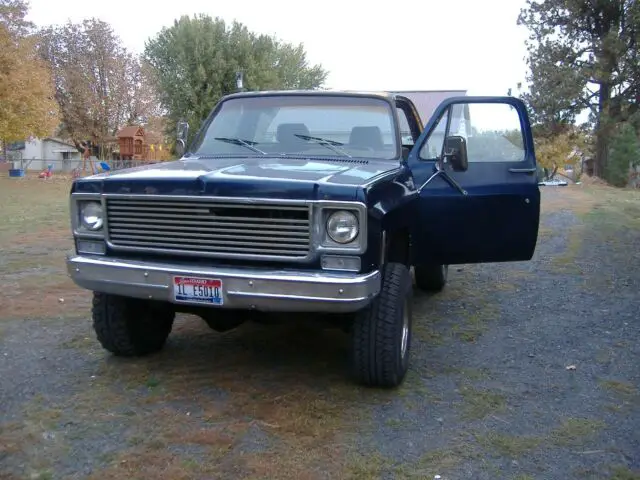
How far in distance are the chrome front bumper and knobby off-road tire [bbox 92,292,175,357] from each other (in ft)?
1.60

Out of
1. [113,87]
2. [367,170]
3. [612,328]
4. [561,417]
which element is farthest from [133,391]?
[113,87]

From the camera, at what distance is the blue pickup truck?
363cm

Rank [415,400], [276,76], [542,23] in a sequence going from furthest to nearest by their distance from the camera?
1. [542,23]
2. [276,76]
3. [415,400]

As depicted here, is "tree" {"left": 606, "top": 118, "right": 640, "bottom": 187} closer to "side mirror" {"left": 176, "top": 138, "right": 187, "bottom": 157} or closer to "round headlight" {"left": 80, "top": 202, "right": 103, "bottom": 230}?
"side mirror" {"left": 176, "top": 138, "right": 187, "bottom": 157}

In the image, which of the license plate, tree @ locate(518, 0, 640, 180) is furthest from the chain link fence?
the license plate

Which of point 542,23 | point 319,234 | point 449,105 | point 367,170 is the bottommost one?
point 319,234

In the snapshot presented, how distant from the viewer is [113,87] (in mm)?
45531

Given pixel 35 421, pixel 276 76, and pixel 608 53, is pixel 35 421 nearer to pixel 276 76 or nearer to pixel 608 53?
pixel 276 76

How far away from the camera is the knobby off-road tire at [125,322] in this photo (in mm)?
4469

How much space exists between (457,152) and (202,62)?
24.9 metres

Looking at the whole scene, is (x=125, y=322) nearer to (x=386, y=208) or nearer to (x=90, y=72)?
(x=386, y=208)

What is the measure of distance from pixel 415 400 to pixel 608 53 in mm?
32536

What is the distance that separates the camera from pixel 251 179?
3723 millimetres

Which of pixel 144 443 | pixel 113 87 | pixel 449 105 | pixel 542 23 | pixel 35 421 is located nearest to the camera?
pixel 144 443
